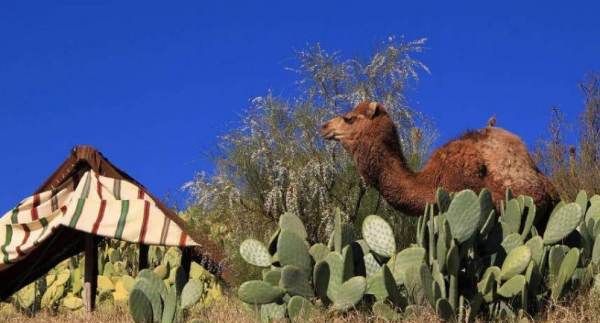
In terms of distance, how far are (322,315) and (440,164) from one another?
279cm

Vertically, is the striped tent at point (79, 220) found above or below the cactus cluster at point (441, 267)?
above

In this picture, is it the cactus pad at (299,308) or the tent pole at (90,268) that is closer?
the cactus pad at (299,308)

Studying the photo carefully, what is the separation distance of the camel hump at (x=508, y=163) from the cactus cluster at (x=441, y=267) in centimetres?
78

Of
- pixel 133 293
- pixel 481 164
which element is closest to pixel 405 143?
pixel 481 164

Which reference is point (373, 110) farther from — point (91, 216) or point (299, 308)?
point (91, 216)

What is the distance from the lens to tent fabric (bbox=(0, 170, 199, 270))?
11500 millimetres

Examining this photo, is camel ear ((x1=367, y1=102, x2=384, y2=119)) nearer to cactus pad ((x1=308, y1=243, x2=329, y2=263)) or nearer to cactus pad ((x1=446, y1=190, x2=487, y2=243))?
cactus pad ((x1=308, y1=243, x2=329, y2=263))

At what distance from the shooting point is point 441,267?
852 centimetres

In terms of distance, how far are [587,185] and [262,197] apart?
20.8ft

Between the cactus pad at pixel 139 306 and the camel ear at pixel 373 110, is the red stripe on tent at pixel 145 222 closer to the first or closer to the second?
the cactus pad at pixel 139 306

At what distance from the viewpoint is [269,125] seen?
15.5 m

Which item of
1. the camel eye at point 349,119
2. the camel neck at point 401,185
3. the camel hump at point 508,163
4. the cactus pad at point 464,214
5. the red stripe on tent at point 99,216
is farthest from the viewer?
the red stripe on tent at point 99,216

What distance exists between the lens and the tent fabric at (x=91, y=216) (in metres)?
11.5

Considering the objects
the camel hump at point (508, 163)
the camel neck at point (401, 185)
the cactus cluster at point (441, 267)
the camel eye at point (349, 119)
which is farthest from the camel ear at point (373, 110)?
the cactus cluster at point (441, 267)
